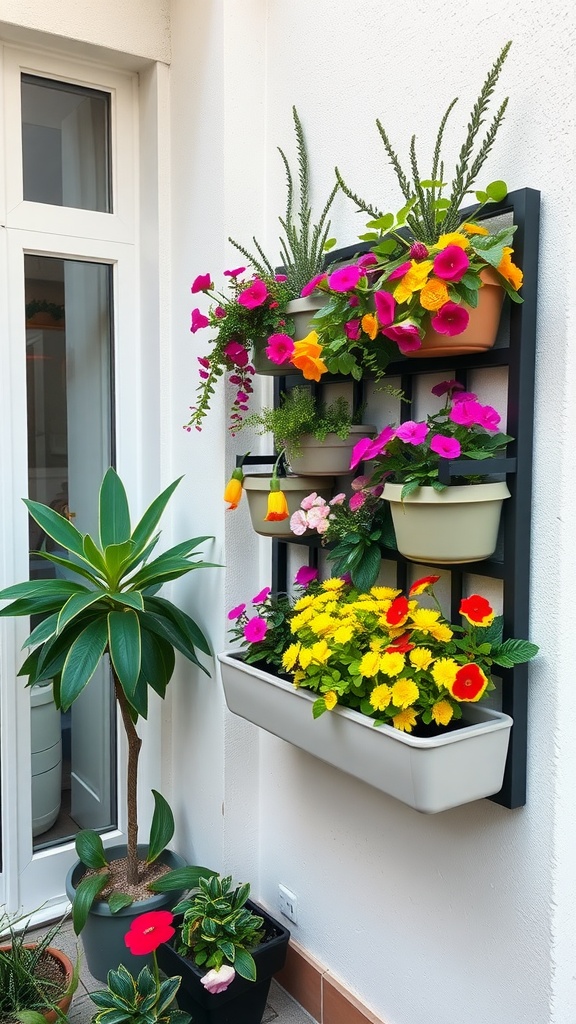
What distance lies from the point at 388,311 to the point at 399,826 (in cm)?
98

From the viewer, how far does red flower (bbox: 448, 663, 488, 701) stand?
3.67 feet

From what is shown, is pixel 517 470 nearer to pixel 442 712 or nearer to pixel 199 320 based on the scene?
pixel 442 712

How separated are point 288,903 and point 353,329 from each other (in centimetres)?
137

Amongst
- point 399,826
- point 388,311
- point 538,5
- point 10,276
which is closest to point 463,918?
point 399,826

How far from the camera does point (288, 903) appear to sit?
6.07 feet

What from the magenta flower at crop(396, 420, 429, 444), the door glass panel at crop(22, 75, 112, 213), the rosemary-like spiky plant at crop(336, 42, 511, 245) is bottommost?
the magenta flower at crop(396, 420, 429, 444)

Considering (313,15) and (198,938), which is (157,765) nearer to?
(198,938)

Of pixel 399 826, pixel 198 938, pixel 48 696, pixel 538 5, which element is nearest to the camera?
pixel 538 5

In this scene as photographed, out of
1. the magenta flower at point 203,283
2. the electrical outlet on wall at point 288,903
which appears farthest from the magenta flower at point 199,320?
the electrical outlet on wall at point 288,903

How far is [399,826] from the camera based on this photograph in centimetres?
150

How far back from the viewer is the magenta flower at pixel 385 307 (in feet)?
3.86

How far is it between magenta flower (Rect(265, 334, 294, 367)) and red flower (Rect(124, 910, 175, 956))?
102 cm

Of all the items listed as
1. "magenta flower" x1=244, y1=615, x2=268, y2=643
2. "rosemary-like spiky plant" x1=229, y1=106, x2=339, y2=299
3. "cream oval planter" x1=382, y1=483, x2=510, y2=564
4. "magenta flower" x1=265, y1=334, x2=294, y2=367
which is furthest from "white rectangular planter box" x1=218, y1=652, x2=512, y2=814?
"rosemary-like spiky plant" x1=229, y1=106, x2=339, y2=299

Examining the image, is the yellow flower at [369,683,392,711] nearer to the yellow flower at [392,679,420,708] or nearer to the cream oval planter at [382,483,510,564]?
the yellow flower at [392,679,420,708]
